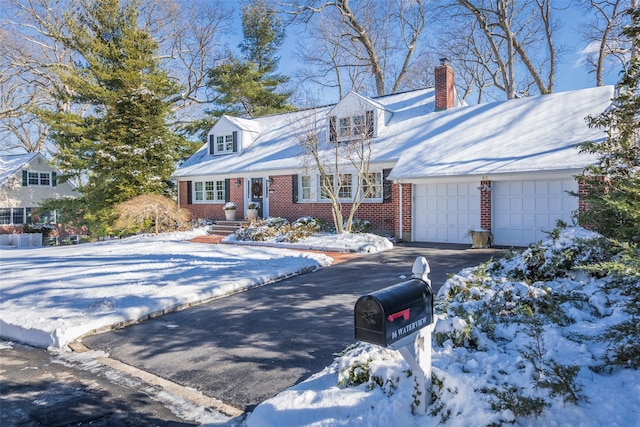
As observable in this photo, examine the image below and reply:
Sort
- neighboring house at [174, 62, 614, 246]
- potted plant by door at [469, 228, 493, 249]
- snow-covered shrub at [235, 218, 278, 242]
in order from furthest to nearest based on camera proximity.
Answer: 1. snow-covered shrub at [235, 218, 278, 242]
2. potted plant by door at [469, 228, 493, 249]
3. neighboring house at [174, 62, 614, 246]

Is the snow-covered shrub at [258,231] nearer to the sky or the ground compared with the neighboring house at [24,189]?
nearer to the ground

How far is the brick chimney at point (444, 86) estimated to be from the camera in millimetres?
16703

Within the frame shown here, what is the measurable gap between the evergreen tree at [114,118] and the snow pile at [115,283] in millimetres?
8638

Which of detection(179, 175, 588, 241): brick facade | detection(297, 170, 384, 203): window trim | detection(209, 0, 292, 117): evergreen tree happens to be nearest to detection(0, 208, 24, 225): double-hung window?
detection(209, 0, 292, 117): evergreen tree

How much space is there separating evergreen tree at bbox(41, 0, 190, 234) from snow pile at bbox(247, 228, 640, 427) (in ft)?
61.6

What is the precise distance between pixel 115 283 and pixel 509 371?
7126 mm

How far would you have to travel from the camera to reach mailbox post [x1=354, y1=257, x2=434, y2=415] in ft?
8.19

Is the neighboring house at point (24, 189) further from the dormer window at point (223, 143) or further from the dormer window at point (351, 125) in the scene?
the dormer window at point (351, 125)

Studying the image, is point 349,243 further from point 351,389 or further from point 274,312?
point 351,389

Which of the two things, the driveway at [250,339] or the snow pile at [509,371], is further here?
the driveway at [250,339]

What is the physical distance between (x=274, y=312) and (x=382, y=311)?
160 inches

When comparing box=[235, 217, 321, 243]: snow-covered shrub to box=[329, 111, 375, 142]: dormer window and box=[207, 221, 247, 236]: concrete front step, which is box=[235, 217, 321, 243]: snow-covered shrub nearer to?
box=[207, 221, 247, 236]: concrete front step

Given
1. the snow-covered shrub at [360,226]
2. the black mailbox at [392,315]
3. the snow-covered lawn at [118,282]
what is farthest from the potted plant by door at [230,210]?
the black mailbox at [392,315]

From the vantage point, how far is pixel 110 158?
64.1ft
